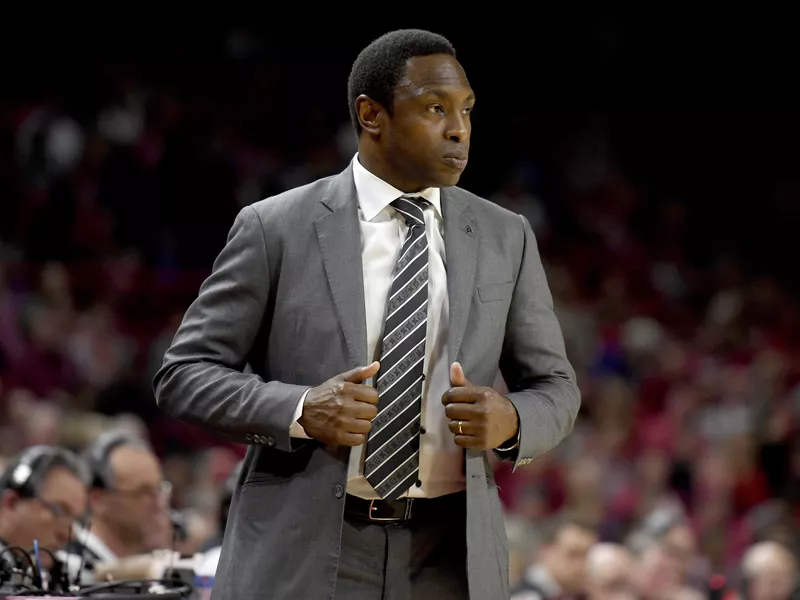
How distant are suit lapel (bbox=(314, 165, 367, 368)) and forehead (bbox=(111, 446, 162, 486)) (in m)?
2.65

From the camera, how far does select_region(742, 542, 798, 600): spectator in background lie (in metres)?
6.35

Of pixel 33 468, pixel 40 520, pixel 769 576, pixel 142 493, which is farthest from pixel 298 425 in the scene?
pixel 769 576

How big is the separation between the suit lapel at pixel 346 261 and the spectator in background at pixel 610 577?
3.91m

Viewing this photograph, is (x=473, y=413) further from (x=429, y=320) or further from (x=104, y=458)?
(x=104, y=458)

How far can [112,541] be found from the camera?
538 cm

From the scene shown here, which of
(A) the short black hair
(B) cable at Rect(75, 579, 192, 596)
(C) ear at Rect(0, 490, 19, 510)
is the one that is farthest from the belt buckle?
(C) ear at Rect(0, 490, 19, 510)

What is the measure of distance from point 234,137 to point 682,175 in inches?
189

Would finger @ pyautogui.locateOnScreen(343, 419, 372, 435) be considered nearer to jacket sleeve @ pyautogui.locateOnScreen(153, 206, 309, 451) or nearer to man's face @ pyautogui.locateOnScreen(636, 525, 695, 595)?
jacket sleeve @ pyautogui.locateOnScreen(153, 206, 309, 451)

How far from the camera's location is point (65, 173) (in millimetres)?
11312

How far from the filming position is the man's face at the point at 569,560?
6.93 m

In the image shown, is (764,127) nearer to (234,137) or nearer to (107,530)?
(234,137)

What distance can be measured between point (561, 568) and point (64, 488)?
3.02 metres

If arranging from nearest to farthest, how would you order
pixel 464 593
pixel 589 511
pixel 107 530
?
pixel 464 593 < pixel 107 530 < pixel 589 511

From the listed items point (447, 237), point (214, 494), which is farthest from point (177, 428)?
point (447, 237)
